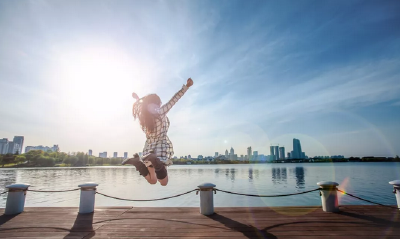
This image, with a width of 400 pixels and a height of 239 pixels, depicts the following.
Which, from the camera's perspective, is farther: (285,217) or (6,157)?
(6,157)

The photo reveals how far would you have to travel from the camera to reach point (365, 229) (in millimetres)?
4613

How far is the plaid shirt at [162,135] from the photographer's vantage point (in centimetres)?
485

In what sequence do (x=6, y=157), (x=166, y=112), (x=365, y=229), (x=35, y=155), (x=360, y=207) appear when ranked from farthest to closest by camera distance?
(x=6, y=157), (x=35, y=155), (x=360, y=207), (x=166, y=112), (x=365, y=229)

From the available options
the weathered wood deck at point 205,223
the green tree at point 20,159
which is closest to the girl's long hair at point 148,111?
the weathered wood deck at point 205,223

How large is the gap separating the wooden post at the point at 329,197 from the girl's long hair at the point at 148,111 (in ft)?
18.1

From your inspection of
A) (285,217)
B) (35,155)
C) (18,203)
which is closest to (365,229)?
(285,217)

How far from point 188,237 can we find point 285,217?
2977mm

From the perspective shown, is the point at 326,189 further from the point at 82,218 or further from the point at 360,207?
the point at 82,218

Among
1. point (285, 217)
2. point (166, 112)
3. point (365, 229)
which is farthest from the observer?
point (285, 217)

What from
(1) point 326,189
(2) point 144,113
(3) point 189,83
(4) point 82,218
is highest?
(3) point 189,83

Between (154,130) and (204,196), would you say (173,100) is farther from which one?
(204,196)

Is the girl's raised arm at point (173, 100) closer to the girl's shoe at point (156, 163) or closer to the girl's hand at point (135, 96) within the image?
the girl's hand at point (135, 96)

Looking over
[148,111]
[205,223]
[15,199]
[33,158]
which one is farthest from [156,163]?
[33,158]

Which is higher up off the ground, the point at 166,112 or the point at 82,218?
the point at 166,112
